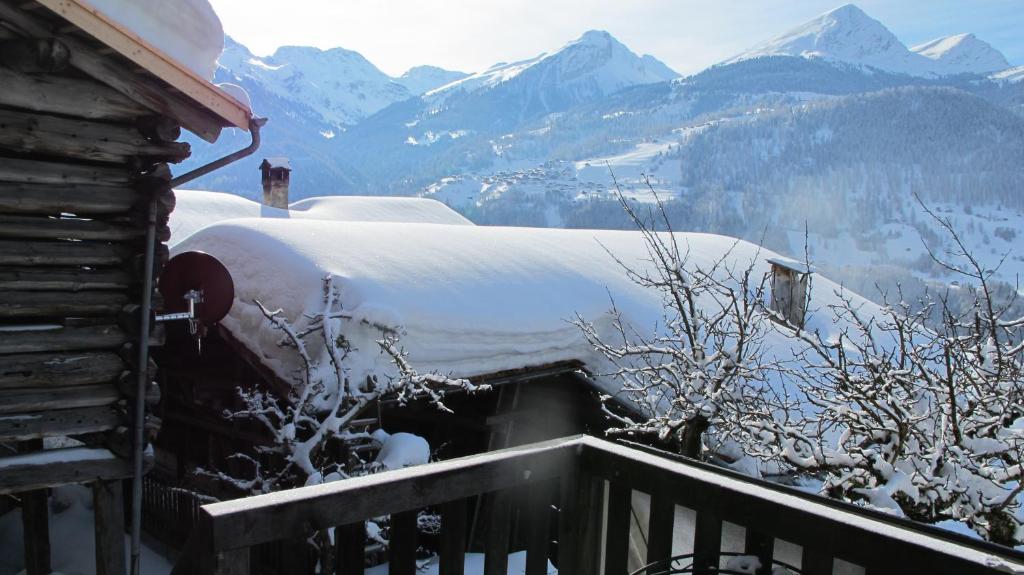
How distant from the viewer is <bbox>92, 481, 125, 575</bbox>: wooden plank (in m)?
5.82

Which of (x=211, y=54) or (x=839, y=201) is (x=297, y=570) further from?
(x=839, y=201)

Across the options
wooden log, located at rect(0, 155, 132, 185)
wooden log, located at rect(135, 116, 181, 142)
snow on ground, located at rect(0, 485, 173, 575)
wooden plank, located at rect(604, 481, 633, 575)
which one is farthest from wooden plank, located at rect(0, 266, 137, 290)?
wooden plank, located at rect(604, 481, 633, 575)

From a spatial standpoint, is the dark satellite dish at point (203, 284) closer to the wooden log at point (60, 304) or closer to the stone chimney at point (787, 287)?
the wooden log at point (60, 304)

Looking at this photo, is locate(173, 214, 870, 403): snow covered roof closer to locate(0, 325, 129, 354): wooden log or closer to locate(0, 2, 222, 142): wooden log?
locate(0, 325, 129, 354): wooden log

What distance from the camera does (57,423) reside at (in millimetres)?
5586

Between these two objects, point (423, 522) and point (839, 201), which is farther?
point (839, 201)

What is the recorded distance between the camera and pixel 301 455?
656cm

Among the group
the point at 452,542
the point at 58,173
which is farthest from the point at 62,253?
the point at 452,542

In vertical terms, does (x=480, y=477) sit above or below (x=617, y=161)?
below

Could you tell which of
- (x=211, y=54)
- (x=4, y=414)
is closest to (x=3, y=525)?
(x=4, y=414)

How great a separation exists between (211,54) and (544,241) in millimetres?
8239

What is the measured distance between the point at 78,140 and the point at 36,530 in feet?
12.9

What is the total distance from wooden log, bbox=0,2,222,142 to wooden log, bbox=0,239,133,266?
1.07 m

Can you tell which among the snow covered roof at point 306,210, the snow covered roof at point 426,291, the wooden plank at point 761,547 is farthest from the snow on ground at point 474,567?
the snow covered roof at point 306,210
